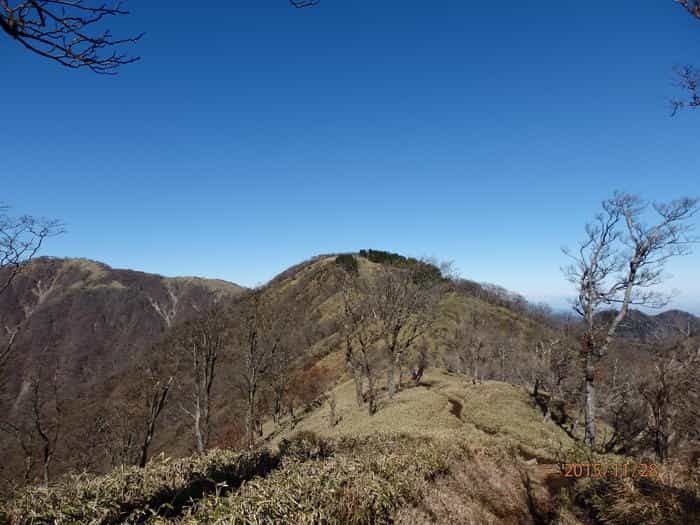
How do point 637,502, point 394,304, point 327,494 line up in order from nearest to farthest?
point 327,494, point 637,502, point 394,304

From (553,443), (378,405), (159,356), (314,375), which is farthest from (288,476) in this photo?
(159,356)

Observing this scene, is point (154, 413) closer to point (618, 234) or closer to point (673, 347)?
point (618, 234)

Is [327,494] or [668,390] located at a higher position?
[327,494]

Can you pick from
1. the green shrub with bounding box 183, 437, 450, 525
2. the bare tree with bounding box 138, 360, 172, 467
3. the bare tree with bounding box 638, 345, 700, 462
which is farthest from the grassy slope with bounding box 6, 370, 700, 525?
the bare tree with bounding box 638, 345, 700, 462

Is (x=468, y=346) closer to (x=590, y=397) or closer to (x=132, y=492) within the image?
(x=590, y=397)


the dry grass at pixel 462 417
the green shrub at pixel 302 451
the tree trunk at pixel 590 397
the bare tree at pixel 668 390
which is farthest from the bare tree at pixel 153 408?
the bare tree at pixel 668 390

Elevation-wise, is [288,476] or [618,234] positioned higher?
[618,234]

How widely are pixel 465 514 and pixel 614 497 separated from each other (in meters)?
3.61

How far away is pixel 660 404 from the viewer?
19.8m

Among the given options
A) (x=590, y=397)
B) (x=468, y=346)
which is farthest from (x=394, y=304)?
(x=468, y=346)

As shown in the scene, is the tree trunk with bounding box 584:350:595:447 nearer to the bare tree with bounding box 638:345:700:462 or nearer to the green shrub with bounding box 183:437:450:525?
the bare tree with bounding box 638:345:700:462
